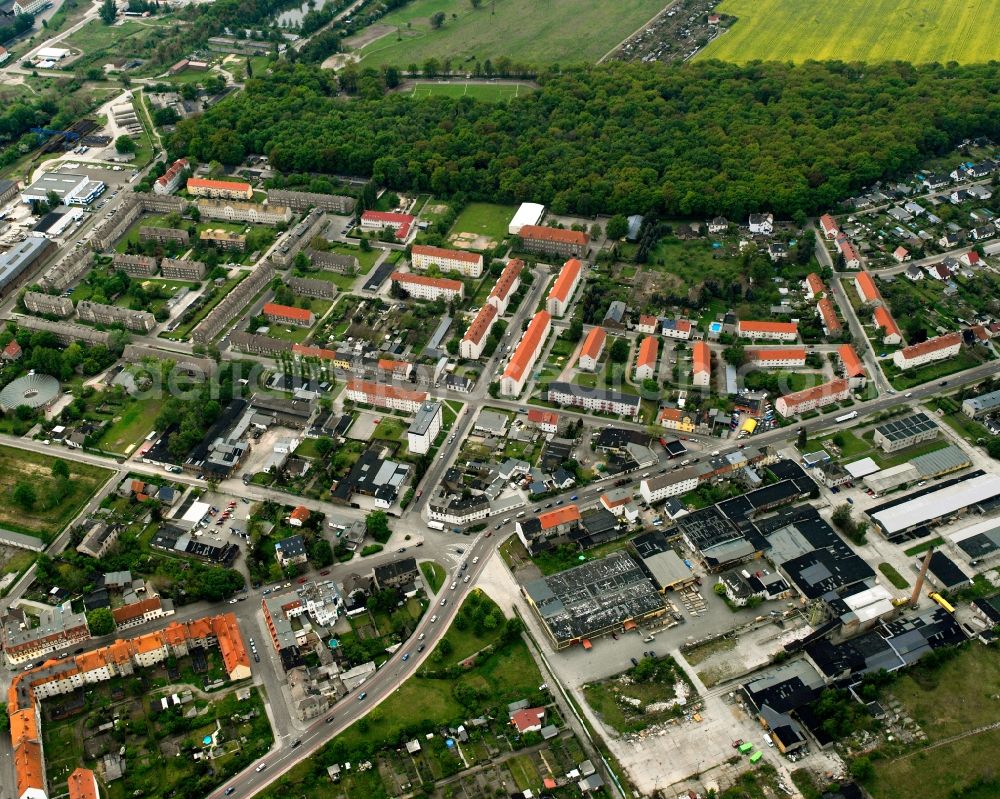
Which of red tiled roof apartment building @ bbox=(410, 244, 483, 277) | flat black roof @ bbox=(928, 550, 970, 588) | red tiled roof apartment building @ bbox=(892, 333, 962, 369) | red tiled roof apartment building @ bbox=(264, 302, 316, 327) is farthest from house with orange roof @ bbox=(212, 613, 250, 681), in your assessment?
red tiled roof apartment building @ bbox=(892, 333, 962, 369)

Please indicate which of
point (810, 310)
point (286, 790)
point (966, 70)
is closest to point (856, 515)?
point (810, 310)

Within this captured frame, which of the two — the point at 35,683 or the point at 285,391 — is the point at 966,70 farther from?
the point at 35,683

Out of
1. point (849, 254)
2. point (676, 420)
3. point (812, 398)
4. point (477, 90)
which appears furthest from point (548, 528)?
point (477, 90)

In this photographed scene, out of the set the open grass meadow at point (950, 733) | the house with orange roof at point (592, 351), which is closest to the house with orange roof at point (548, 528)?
the house with orange roof at point (592, 351)

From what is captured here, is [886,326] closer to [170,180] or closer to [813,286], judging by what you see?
[813,286]

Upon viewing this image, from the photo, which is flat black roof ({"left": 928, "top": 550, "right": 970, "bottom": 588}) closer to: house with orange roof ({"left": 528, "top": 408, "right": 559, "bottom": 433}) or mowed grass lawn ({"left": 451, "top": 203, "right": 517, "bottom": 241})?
house with orange roof ({"left": 528, "top": 408, "right": 559, "bottom": 433})

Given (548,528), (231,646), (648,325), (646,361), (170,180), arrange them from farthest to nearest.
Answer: (170,180)
(648,325)
(646,361)
(548,528)
(231,646)
